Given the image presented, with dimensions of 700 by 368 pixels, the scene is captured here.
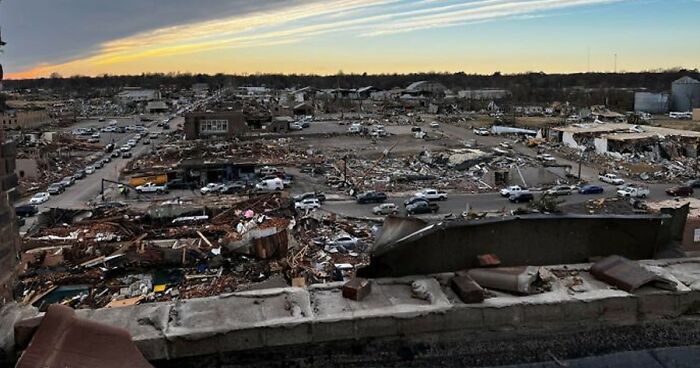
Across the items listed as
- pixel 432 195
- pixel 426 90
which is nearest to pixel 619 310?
pixel 432 195

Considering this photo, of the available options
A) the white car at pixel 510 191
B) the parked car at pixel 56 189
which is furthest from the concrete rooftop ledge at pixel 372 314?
the parked car at pixel 56 189

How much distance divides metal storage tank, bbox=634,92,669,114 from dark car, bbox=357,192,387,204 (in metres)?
54.7

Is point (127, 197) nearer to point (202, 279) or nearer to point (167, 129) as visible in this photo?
point (202, 279)

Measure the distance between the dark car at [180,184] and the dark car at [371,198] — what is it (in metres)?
9.63

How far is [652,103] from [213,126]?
5068 centimetres

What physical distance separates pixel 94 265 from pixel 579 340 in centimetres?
1561

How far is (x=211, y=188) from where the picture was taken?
2897 cm

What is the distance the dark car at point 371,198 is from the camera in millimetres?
25484

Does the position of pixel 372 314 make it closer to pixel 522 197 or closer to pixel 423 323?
pixel 423 323

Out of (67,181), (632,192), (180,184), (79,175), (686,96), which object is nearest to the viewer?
(632,192)

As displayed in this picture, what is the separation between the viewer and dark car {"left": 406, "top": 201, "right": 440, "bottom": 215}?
922 inches

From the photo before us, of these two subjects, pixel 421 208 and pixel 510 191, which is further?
pixel 510 191

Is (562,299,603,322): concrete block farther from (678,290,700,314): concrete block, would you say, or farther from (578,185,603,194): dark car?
(578,185,603,194): dark car

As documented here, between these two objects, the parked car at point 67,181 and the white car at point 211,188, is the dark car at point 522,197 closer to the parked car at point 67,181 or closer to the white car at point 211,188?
the white car at point 211,188
